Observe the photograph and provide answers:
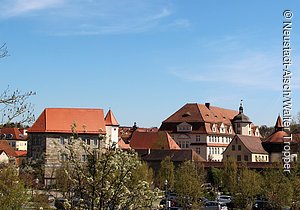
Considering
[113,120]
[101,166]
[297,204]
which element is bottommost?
[297,204]

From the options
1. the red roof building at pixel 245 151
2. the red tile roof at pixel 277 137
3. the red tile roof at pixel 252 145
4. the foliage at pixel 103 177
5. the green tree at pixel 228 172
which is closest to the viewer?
the foliage at pixel 103 177

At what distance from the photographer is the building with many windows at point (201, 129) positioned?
9431 centimetres

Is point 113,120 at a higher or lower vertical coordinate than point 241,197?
higher

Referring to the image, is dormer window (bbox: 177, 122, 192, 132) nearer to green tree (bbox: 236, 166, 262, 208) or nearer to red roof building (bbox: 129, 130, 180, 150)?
red roof building (bbox: 129, 130, 180, 150)

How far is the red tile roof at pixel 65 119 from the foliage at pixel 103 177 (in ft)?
195

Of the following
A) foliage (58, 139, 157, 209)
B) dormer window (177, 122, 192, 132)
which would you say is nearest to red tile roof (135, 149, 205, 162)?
dormer window (177, 122, 192, 132)

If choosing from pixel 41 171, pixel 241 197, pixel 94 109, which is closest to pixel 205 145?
pixel 94 109

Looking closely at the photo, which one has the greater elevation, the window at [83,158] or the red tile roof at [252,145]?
the red tile roof at [252,145]

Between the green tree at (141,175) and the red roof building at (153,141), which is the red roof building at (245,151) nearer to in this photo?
the red roof building at (153,141)

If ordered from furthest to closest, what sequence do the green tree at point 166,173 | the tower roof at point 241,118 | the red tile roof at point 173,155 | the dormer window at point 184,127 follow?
the tower roof at point 241,118 < the dormer window at point 184,127 < the red tile roof at point 173,155 < the green tree at point 166,173

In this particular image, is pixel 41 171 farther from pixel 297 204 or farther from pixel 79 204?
pixel 79 204

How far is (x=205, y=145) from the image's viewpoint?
9388 cm

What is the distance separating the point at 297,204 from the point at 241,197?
14.6ft

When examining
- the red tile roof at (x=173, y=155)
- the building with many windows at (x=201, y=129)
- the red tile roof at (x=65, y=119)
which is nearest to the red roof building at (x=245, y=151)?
the building with many windows at (x=201, y=129)
